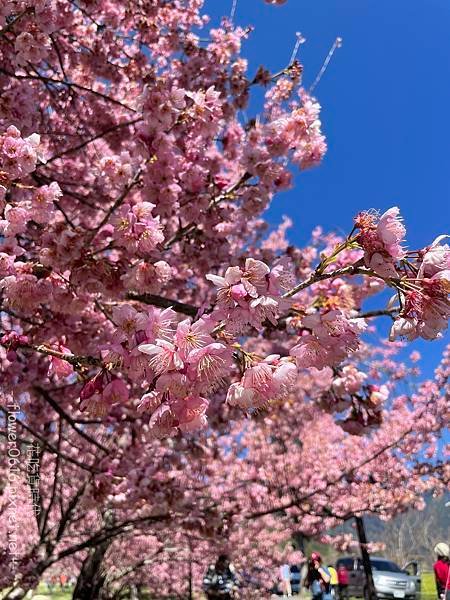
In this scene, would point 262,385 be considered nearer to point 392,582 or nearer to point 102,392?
point 102,392

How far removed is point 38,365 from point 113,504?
4.85 ft

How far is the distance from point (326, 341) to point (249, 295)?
0.34 meters

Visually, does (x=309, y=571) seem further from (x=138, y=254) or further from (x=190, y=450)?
(x=138, y=254)

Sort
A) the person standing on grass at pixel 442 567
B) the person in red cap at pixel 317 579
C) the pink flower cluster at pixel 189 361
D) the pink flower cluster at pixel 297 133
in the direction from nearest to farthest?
the pink flower cluster at pixel 189 361
the pink flower cluster at pixel 297 133
the person standing on grass at pixel 442 567
the person in red cap at pixel 317 579

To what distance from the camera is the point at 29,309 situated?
2365mm

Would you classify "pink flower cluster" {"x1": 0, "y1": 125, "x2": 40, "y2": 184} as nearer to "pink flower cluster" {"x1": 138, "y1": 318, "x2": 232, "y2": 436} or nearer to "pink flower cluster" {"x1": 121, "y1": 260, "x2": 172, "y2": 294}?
"pink flower cluster" {"x1": 121, "y1": 260, "x2": 172, "y2": 294}

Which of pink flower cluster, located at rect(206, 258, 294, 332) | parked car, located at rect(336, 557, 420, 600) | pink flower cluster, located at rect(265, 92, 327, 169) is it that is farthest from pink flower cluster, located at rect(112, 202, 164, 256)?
parked car, located at rect(336, 557, 420, 600)

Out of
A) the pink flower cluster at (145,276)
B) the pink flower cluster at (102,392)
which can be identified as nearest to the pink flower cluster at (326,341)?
the pink flower cluster at (102,392)

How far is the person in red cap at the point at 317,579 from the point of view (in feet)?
30.3

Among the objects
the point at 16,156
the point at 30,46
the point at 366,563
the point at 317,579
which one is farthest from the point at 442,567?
the point at 30,46

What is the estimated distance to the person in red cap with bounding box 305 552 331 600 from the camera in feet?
30.3

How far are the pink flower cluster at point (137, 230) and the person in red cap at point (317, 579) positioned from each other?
8.65 m

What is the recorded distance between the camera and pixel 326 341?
5.32ft

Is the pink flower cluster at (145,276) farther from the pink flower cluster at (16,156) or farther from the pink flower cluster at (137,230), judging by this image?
the pink flower cluster at (16,156)
